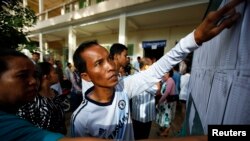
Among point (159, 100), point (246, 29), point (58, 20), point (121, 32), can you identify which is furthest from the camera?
point (58, 20)

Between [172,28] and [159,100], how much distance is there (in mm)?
6338

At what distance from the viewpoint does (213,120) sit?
1.06 metres

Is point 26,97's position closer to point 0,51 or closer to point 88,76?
point 0,51

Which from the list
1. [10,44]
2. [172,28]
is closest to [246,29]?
[10,44]

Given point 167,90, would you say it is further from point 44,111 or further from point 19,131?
point 19,131

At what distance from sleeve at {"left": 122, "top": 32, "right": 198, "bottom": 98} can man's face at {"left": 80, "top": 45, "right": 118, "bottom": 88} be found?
254mm

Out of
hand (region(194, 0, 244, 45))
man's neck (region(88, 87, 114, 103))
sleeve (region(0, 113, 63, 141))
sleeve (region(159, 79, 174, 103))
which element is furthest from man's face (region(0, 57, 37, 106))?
sleeve (region(159, 79, 174, 103))

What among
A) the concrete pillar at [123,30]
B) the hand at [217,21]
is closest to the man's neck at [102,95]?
the hand at [217,21]

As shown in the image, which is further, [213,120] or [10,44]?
[10,44]

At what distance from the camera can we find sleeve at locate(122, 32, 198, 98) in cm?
130

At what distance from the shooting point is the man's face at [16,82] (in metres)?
1.05

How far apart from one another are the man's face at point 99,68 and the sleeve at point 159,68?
0.25 m

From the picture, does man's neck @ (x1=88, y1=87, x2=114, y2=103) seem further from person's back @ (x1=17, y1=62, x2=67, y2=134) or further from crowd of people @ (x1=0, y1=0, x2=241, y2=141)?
person's back @ (x1=17, y1=62, x2=67, y2=134)

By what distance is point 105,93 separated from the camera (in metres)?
1.51
